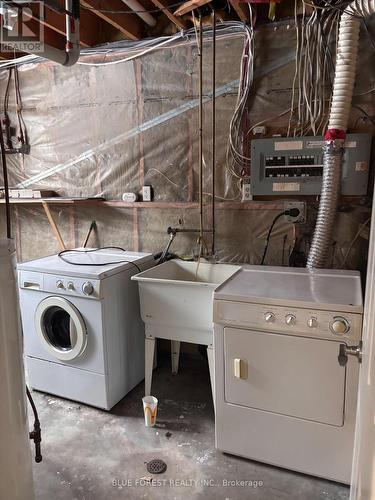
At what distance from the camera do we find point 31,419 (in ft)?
7.59

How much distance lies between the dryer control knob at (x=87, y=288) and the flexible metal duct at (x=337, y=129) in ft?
4.38

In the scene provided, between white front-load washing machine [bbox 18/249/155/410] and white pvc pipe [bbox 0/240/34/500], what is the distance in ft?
2.72

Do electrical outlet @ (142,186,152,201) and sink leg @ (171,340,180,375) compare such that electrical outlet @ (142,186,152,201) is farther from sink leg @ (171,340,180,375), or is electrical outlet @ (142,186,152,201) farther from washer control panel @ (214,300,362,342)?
washer control panel @ (214,300,362,342)

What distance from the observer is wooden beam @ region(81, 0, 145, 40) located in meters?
2.40

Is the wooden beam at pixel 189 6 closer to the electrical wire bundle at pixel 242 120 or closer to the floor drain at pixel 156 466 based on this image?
the electrical wire bundle at pixel 242 120

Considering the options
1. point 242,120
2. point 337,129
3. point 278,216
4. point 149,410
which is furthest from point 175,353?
point 337,129

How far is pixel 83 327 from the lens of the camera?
228 centimetres

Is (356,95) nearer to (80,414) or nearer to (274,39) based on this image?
(274,39)

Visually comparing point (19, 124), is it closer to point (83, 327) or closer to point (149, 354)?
point (83, 327)

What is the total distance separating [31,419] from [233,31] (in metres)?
2.82

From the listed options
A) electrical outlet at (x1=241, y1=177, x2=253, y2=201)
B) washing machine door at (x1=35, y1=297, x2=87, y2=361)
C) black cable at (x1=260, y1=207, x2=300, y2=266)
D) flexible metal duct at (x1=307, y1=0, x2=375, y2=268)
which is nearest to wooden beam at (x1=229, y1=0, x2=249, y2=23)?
flexible metal duct at (x1=307, y1=0, x2=375, y2=268)

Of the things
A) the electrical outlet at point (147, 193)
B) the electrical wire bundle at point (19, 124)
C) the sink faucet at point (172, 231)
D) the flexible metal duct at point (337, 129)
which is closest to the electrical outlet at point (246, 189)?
the sink faucet at point (172, 231)

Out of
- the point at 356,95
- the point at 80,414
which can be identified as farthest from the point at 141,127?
the point at 80,414

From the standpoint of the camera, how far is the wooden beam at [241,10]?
222cm
